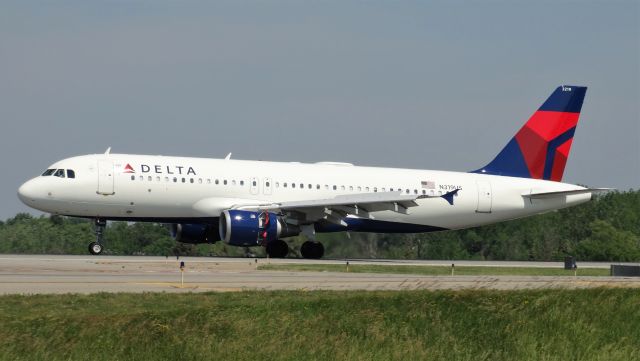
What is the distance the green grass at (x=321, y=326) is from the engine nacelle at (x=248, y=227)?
1905 cm

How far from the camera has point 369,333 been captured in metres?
22.2

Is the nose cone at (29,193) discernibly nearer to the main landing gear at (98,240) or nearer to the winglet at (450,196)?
the main landing gear at (98,240)

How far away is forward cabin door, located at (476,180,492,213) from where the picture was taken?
5331 cm

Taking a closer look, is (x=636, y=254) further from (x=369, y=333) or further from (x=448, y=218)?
(x=369, y=333)

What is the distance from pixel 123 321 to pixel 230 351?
2.45 metres

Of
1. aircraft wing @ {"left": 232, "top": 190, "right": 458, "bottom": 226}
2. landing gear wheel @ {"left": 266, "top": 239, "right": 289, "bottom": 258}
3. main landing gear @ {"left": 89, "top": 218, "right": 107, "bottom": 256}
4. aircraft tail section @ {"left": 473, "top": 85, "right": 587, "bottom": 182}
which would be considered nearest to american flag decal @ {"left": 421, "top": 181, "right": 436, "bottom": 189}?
aircraft wing @ {"left": 232, "top": 190, "right": 458, "bottom": 226}

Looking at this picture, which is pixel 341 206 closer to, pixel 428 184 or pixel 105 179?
pixel 428 184

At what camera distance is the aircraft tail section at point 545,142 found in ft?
183

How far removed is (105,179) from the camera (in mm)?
46188

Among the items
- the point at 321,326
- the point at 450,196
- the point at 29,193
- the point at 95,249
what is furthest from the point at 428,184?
the point at 321,326

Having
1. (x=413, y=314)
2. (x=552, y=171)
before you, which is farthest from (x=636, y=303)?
(x=552, y=171)

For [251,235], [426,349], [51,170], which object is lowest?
[426,349]

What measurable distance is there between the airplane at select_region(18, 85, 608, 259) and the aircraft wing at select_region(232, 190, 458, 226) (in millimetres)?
45

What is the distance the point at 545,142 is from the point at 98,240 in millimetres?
23213
